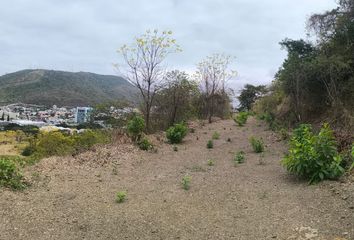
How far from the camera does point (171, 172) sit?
8.41 m

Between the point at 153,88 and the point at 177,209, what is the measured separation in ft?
33.8

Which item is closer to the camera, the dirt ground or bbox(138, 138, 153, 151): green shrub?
the dirt ground

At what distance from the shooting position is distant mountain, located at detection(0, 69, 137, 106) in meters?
62.6

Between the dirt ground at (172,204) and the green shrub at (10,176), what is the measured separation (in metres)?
0.22

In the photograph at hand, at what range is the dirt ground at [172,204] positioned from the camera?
4.76m

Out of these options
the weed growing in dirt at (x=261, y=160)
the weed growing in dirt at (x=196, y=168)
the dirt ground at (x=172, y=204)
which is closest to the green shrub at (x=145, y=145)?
the dirt ground at (x=172, y=204)

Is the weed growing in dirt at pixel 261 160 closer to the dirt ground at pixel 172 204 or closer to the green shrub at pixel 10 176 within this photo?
the dirt ground at pixel 172 204

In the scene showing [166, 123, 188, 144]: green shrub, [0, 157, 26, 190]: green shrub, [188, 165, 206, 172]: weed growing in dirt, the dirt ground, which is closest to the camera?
the dirt ground

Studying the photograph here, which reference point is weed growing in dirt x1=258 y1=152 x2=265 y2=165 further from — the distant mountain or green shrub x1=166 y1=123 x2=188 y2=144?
the distant mountain

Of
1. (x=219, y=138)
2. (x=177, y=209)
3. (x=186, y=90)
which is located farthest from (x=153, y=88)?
(x=177, y=209)

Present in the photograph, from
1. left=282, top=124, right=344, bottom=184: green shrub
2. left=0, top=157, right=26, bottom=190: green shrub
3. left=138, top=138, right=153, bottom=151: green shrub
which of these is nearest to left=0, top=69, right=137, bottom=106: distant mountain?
left=138, top=138, right=153, bottom=151: green shrub

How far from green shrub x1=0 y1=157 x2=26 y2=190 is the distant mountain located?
51.1m

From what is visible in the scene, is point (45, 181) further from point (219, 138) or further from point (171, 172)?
point (219, 138)

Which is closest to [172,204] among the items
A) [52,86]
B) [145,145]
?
[145,145]
